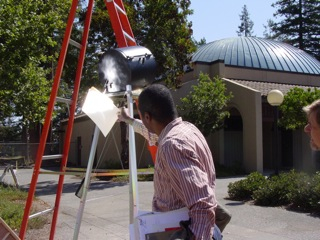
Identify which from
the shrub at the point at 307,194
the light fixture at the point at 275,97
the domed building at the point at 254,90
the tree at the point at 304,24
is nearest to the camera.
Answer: the shrub at the point at 307,194

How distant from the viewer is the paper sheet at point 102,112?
3.67 m

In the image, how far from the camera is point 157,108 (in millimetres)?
2541

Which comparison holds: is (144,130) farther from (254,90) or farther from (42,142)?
(254,90)

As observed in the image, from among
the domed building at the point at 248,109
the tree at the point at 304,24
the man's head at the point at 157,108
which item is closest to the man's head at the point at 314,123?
the man's head at the point at 157,108

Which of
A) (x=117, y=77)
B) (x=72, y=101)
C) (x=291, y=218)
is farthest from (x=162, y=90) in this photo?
(x=291, y=218)

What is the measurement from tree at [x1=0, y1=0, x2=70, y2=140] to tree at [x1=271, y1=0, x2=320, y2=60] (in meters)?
41.1

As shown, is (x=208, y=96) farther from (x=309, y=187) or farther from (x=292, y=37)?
(x=292, y=37)

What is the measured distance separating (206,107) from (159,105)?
17.3 metres

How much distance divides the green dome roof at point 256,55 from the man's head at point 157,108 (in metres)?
25.1

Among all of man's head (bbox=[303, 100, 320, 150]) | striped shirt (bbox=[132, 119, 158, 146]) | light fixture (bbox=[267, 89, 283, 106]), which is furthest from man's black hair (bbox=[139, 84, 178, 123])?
light fixture (bbox=[267, 89, 283, 106])

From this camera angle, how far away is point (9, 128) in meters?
54.8

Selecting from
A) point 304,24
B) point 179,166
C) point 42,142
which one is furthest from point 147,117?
point 304,24

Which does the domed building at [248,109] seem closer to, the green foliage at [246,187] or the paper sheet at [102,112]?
the green foliage at [246,187]

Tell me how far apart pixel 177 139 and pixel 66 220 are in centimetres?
787
